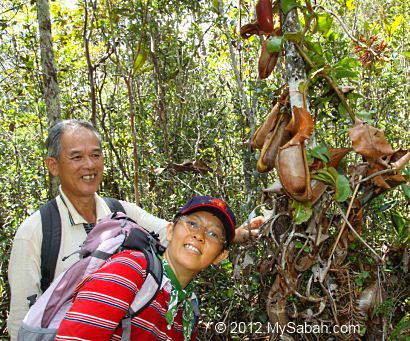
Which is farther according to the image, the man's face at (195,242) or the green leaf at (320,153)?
the green leaf at (320,153)

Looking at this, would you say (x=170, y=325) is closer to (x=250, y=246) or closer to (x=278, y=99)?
(x=250, y=246)

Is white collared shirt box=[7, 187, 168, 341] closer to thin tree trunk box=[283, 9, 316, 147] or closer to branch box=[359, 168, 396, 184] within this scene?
thin tree trunk box=[283, 9, 316, 147]

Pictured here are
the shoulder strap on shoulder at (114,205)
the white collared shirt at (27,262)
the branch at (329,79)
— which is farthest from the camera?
the shoulder strap on shoulder at (114,205)

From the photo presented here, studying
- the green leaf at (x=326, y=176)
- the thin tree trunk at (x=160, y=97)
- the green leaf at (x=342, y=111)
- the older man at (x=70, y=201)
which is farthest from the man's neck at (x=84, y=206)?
the thin tree trunk at (x=160, y=97)

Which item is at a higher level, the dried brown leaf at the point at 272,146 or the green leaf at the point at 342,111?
the green leaf at the point at 342,111

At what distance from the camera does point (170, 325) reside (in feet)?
5.21

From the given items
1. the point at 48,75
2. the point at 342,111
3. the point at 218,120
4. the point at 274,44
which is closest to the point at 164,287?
the point at 274,44

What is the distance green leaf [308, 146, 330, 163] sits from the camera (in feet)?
6.83

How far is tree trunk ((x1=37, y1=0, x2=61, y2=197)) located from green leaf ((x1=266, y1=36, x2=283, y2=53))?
1.80m

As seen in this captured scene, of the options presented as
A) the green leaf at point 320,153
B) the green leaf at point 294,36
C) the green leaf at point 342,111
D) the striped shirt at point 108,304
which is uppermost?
the green leaf at point 294,36

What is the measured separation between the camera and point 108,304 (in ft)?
4.37

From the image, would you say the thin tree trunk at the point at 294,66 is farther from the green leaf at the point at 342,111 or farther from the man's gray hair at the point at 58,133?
the man's gray hair at the point at 58,133

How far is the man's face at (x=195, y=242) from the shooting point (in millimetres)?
1675

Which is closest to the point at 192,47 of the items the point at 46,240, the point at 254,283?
the point at 254,283
